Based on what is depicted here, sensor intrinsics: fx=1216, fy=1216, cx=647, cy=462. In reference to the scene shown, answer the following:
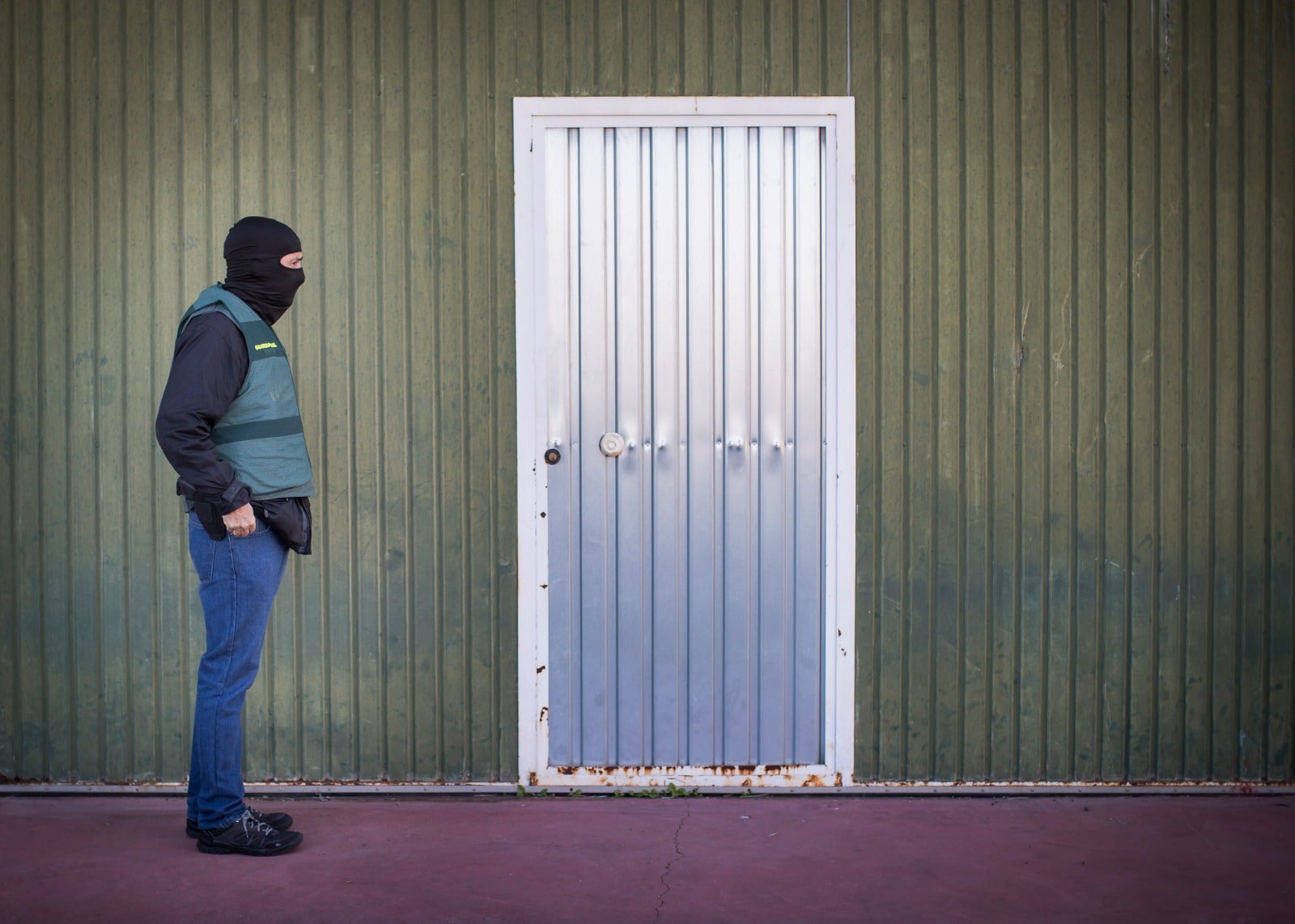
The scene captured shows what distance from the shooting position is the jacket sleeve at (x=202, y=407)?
3.30 metres

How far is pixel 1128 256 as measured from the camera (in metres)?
4.23

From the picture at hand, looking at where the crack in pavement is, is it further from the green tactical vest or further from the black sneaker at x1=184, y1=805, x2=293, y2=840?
the green tactical vest

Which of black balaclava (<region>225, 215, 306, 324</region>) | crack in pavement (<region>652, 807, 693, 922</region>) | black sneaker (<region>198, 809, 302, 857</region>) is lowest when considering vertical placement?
crack in pavement (<region>652, 807, 693, 922</region>)

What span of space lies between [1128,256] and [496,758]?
2.83m

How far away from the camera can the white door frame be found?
420 centimetres

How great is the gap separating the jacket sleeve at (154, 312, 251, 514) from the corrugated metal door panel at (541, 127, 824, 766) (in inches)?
47.0

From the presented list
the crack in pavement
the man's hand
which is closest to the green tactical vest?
the man's hand

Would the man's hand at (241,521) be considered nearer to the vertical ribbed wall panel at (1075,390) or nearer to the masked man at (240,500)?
the masked man at (240,500)

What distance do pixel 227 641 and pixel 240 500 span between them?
46 cm

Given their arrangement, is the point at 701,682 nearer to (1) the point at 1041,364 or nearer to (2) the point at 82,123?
(1) the point at 1041,364

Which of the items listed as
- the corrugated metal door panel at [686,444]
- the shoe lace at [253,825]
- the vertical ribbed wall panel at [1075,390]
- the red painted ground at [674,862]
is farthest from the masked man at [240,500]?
the vertical ribbed wall panel at [1075,390]

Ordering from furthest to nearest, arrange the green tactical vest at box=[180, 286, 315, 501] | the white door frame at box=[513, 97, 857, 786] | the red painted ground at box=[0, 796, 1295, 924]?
the white door frame at box=[513, 97, 857, 786]
the green tactical vest at box=[180, 286, 315, 501]
the red painted ground at box=[0, 796, 1295, 924]

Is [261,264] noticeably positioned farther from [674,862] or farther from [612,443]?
[674,862]

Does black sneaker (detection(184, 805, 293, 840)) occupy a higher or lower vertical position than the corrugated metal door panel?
lower
